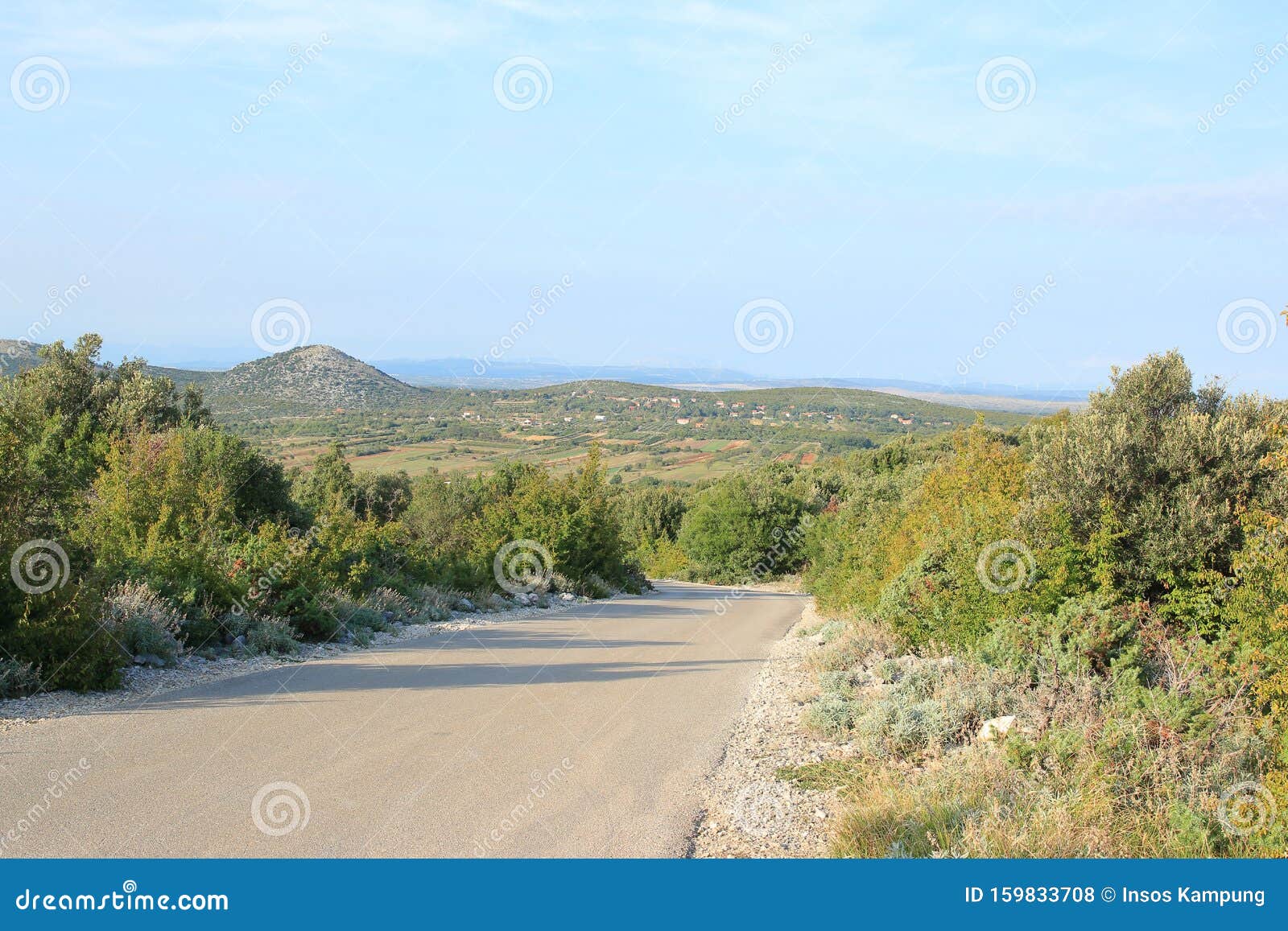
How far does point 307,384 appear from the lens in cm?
6881

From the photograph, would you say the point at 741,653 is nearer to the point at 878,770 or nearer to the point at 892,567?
the point at 892,567

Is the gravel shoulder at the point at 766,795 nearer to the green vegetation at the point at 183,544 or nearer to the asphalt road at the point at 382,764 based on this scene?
the asphalt road at the point at 382,764

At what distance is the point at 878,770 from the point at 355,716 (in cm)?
482

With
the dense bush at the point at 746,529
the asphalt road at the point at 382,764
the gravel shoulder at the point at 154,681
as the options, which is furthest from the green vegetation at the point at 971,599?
the dense bush at the point at 746,529

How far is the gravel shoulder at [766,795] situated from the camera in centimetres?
616

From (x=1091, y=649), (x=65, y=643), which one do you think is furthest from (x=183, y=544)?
(x=1091, y=649)

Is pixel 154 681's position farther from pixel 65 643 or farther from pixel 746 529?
pixel 746 529

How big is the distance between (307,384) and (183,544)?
5905cm

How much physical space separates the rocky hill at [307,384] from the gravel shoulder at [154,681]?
168ft

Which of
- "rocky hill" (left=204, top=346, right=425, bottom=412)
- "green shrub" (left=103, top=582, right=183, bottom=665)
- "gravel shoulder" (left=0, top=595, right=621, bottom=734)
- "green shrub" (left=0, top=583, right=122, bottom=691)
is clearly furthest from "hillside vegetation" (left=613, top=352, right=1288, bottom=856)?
"rocky hill" (left=204, top=346, right=425, bottom=412)

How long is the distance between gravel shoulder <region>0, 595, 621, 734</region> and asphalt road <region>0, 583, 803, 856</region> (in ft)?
0.82

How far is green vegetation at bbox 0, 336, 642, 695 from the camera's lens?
371 inches

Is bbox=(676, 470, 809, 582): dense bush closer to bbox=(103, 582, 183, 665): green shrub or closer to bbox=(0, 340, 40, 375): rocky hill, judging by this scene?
bbox=(0, 340, 40, 375): rocky hill

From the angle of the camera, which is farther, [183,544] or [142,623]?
[183,544]
